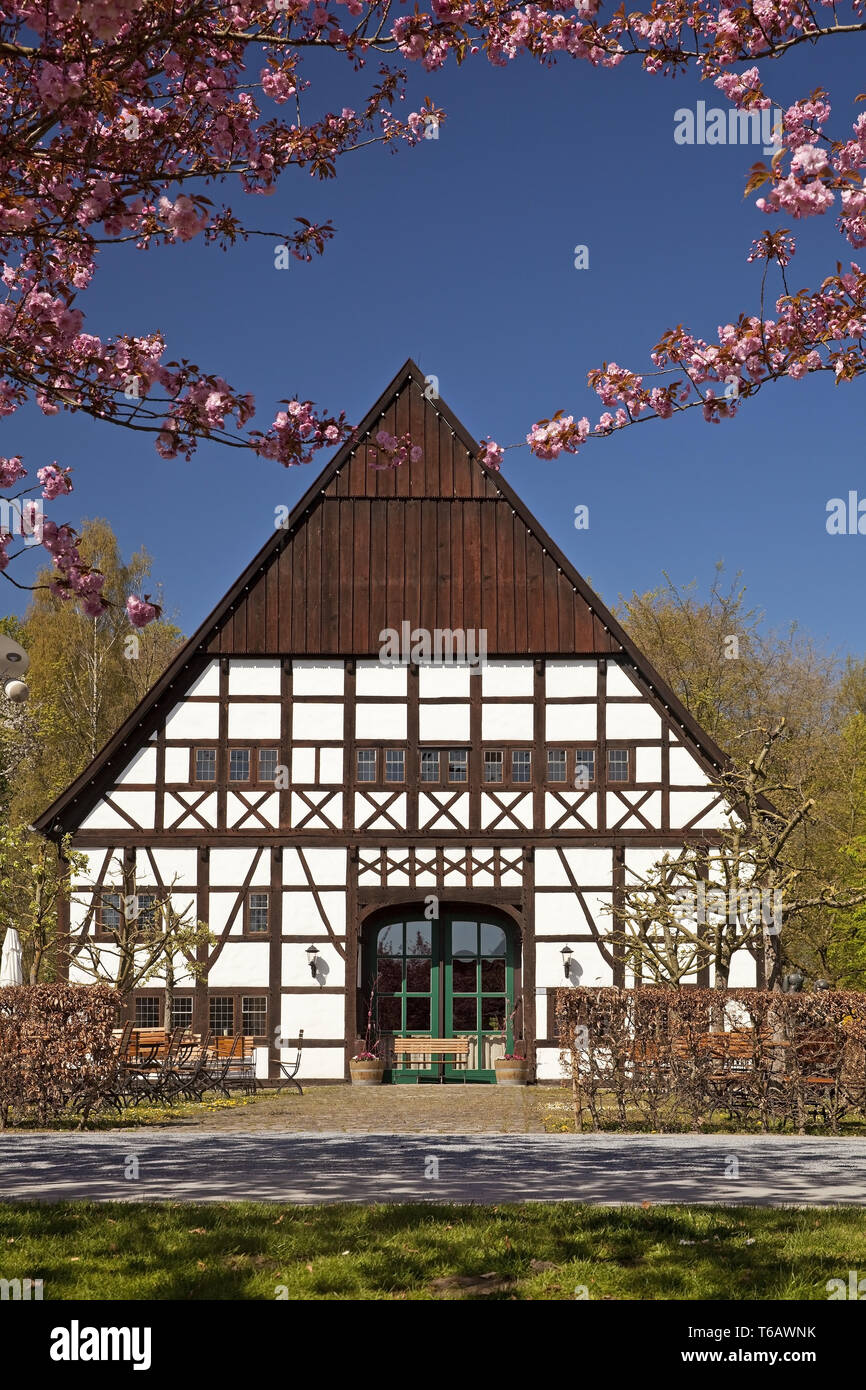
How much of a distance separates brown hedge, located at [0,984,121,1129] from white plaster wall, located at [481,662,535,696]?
12254mm

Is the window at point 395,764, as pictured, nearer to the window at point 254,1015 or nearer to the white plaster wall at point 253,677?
the white plaster wall at point 253,677

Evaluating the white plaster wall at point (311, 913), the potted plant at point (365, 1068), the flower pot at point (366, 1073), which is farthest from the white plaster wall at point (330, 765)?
the flower pot at point (366, 1073)

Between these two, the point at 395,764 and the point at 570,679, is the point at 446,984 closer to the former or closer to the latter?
the point at 395,764

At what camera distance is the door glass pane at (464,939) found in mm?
25297

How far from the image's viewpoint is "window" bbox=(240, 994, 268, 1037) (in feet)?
79.5

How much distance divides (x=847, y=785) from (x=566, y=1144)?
24.8m

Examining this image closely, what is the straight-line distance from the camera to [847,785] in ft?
117

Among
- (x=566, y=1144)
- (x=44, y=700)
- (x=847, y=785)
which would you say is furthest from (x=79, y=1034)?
(x=44, y=700)

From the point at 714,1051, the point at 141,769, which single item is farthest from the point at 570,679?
the point at 714,1051

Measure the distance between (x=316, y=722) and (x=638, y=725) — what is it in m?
5.39

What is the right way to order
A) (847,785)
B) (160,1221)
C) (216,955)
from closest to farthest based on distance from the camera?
(160,1221) → (216,955) → (847,785)

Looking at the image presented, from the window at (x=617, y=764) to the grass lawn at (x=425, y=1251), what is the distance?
16.8 meters
